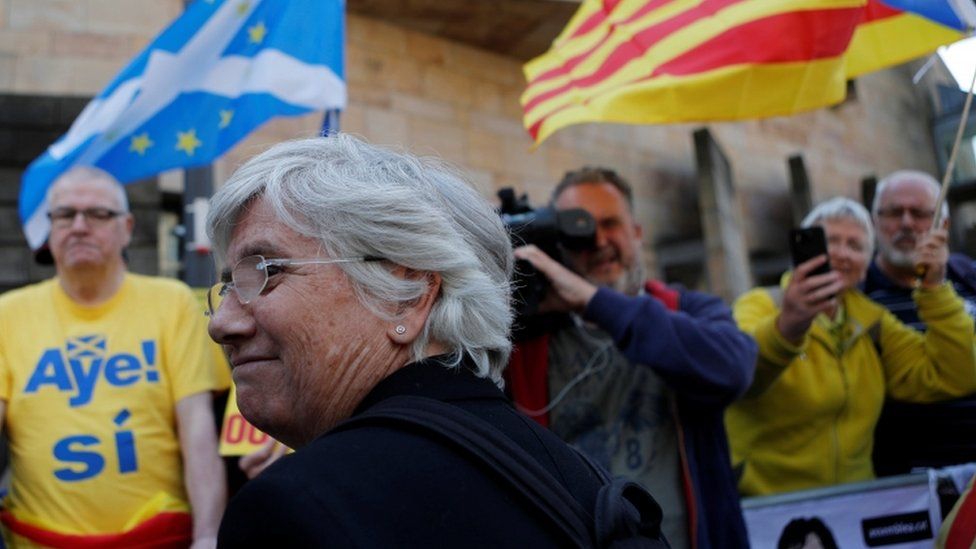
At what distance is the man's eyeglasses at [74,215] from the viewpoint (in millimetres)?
3000

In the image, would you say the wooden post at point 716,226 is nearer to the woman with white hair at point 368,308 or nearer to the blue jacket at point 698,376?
the blue jacket at point 698,376

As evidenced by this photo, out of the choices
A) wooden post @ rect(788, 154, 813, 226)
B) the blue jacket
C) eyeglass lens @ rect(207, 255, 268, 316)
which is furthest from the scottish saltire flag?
wooden post @ rect(788, 154, 813, 226)

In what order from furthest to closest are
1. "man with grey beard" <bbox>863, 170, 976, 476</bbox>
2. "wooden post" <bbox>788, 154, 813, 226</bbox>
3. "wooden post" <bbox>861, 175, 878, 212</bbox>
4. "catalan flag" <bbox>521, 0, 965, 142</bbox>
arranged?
1. "wooden post" <bbox>861, 175, 878, 212</bbox>
2. "wooden post" <bbox>788, 154, 813, 226</bbox>
3. "man with grey beard" <bbox>863, 170, 976, 476</bbox>
4. "catalan flag" <bbox>521, 0, 965, 142</bbox>

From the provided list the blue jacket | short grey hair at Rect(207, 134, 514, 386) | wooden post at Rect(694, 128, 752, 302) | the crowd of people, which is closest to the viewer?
the crowd of people

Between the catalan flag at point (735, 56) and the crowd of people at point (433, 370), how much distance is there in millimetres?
299

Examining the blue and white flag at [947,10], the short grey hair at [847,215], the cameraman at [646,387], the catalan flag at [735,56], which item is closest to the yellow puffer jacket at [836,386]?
the short grey hair at [847,215]

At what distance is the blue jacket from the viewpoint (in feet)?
8.67

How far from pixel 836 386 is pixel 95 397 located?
2.32 meters

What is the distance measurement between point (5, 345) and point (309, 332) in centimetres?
187

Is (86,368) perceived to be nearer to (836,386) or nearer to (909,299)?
(836,386)

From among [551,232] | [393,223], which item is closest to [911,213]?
[551,232]

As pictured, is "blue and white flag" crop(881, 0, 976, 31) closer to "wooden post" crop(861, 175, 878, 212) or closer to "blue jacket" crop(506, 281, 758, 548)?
"blue jacket" crop(506, 281, 758, 548)

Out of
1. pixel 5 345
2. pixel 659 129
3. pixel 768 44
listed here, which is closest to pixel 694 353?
pixel 768 44

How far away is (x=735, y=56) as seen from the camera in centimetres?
301
